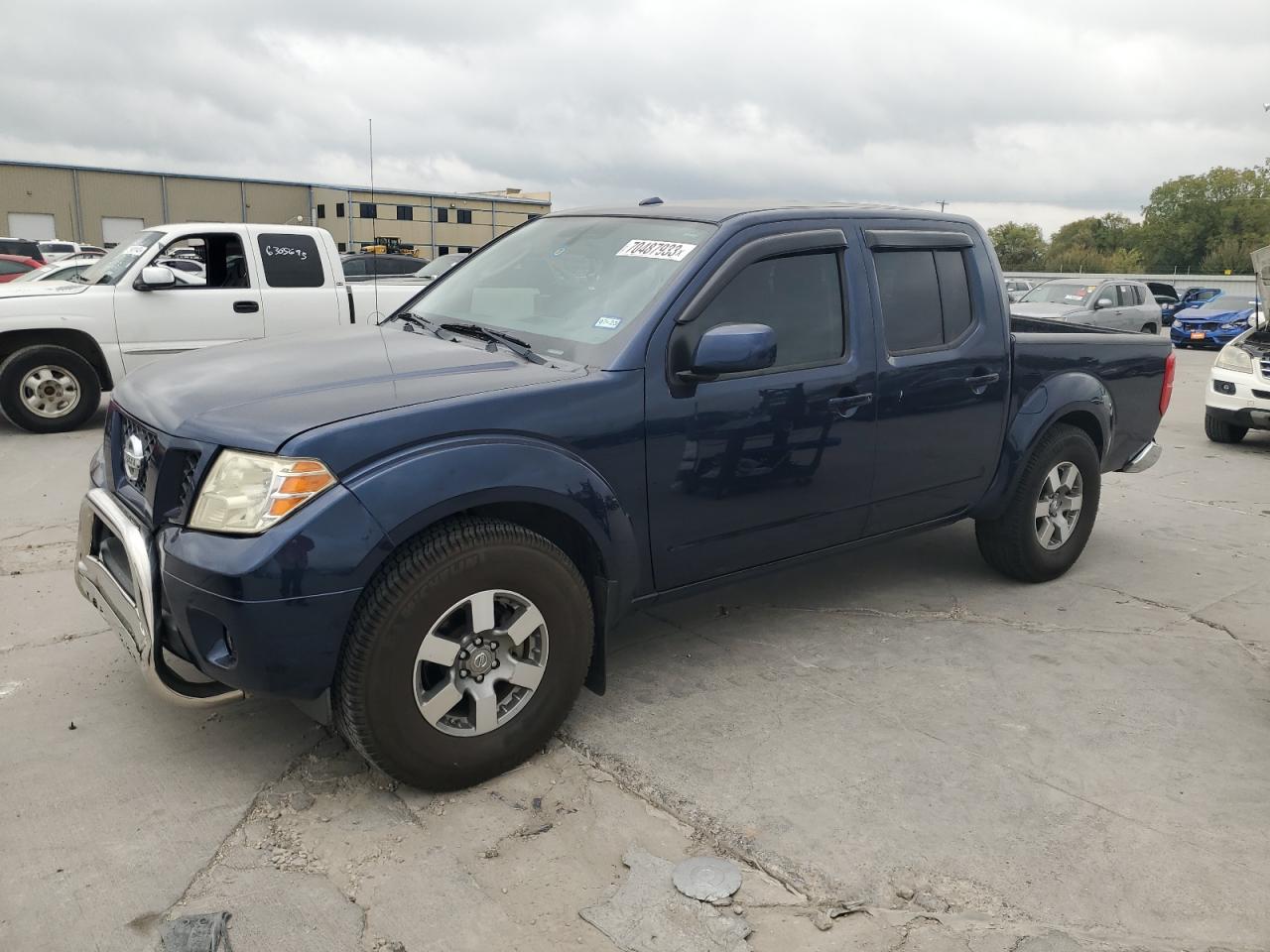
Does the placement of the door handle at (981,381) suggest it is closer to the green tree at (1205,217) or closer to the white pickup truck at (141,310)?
the white pickup truck at (141,310)

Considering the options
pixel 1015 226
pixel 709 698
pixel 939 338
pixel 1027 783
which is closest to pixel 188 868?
pixel 709 698

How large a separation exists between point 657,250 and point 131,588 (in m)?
2.09

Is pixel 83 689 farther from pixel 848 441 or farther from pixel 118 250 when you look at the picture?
pixel 118 250

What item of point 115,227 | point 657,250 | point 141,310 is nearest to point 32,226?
point 115,227

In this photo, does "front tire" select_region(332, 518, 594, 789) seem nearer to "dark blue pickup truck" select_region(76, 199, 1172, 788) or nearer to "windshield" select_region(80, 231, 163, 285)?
"dark blue pickup truck" select_region(76, 199, 1172, 788)

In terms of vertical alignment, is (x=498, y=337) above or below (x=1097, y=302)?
above

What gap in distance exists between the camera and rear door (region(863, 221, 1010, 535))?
4199 mm

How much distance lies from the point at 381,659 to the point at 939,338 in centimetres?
277

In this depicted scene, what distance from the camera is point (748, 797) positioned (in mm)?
3154

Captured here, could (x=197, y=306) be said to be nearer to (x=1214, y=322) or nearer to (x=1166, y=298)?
(x=1214, y=322)

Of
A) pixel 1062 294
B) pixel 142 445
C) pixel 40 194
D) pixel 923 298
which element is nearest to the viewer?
pixel 142 445

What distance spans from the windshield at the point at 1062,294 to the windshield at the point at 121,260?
49.2 ft

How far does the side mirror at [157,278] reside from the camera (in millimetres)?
8656

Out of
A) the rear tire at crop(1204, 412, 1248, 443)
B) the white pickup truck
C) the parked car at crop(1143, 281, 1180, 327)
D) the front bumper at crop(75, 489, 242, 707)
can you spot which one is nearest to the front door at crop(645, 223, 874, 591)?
the front bumper at crop(75, 489, 242, 707)
